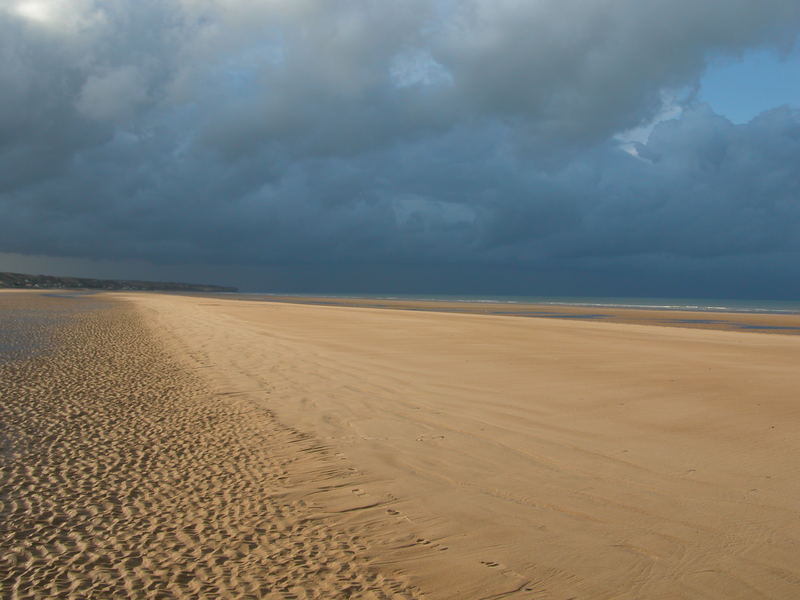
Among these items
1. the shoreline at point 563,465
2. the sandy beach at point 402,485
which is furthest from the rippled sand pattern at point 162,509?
the shoreline at point 563,465

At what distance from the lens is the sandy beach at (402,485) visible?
3.96m

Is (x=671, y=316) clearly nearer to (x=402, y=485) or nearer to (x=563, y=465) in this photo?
(x=563, y=465)

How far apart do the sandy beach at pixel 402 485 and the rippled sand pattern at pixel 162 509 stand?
26 millimetres

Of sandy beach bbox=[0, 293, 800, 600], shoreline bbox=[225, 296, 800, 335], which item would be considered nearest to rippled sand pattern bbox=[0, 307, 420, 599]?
sandy beach bbox=[0, 293, 800, 600]

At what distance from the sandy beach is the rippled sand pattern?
3 cm

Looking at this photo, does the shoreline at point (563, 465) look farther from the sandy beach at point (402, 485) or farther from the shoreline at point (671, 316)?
the shoreline at point (671, 316)

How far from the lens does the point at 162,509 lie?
16.6ft

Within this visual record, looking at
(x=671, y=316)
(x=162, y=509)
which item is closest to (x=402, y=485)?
(x=162, y=509)

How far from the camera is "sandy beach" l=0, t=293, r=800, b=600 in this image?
13.0 feet

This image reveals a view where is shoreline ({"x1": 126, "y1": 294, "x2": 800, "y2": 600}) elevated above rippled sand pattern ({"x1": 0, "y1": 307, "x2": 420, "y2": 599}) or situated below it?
above

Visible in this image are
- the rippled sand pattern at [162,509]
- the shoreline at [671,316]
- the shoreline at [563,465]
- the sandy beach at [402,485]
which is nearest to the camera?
the rippled sand pattern at [162,509]

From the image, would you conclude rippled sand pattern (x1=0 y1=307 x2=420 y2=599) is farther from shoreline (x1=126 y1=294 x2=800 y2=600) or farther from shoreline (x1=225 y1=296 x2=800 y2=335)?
shoreline (x1=225 y1=296 x2=800 y2=335)

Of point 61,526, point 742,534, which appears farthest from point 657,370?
point 61,526

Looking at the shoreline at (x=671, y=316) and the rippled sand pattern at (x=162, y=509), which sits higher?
the shoreline at (x=671, y=316)
